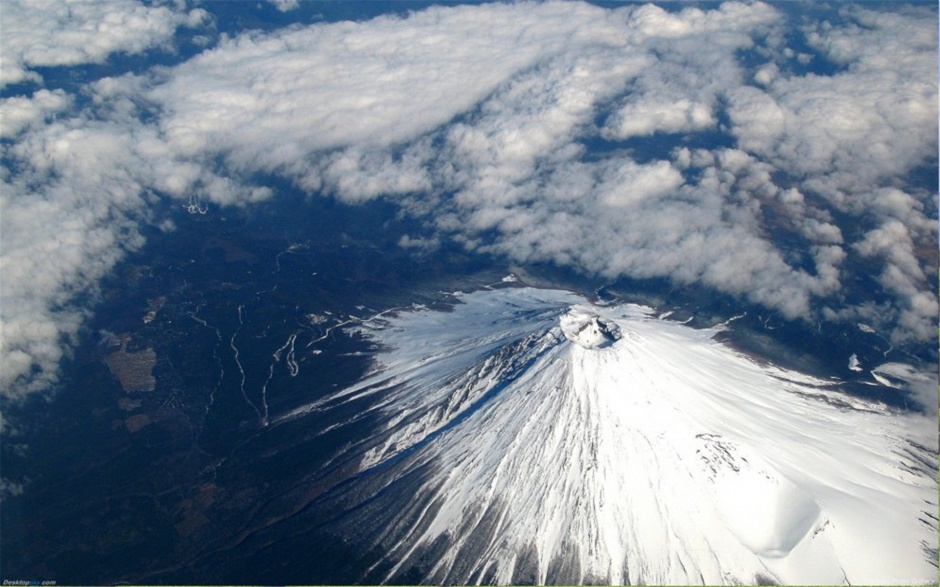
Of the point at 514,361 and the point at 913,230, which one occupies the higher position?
the point at 514,361

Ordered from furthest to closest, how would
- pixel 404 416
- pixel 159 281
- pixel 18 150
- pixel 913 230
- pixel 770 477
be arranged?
pixel 18 150, pixel 913 230, pixel 159 281, pixel 404 416, pixel 770 477

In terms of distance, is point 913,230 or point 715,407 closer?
point 715,407

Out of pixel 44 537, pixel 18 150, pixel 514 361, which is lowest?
pixel 44 537

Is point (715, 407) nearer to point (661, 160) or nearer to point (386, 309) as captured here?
point (386, 309)

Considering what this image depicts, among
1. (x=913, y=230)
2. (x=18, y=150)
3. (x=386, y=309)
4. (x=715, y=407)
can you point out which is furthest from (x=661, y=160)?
(x=18, y=150)

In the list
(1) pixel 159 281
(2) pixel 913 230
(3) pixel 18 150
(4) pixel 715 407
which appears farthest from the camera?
(3) pixel 18 150

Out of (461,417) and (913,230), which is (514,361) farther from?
(913,230)

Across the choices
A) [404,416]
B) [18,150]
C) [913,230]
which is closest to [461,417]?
[404,416]
